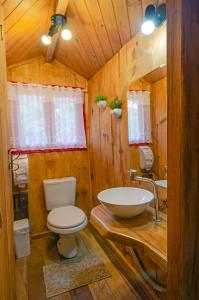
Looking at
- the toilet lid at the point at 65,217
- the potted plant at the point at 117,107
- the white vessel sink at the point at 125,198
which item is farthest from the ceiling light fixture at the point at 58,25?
the toilet lid at the point at 65,217

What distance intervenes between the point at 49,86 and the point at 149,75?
1.44 m

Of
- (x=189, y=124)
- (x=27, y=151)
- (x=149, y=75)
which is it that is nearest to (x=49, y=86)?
(x=27, y=151)

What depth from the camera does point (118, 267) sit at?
1.94m

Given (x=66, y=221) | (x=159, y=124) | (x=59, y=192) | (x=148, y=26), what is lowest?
(x=66, y=221)

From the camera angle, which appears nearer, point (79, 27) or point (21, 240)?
point (79, 27)

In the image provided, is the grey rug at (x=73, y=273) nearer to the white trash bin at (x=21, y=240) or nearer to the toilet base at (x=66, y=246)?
the toilet base at (x=66, y=246)

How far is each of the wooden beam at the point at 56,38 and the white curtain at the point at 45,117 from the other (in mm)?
372

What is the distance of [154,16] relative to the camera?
1295 millimetres

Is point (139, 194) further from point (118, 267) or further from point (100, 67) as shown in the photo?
point (100, 67)

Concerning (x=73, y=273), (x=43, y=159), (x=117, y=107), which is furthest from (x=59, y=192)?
(x=117, y=107)

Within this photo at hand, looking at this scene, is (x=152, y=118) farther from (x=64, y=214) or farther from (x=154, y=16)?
(x=64, y=214)

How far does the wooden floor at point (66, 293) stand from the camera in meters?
1.61

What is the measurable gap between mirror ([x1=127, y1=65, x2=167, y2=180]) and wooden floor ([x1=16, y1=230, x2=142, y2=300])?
3.35 ft

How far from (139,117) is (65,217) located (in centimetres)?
132
